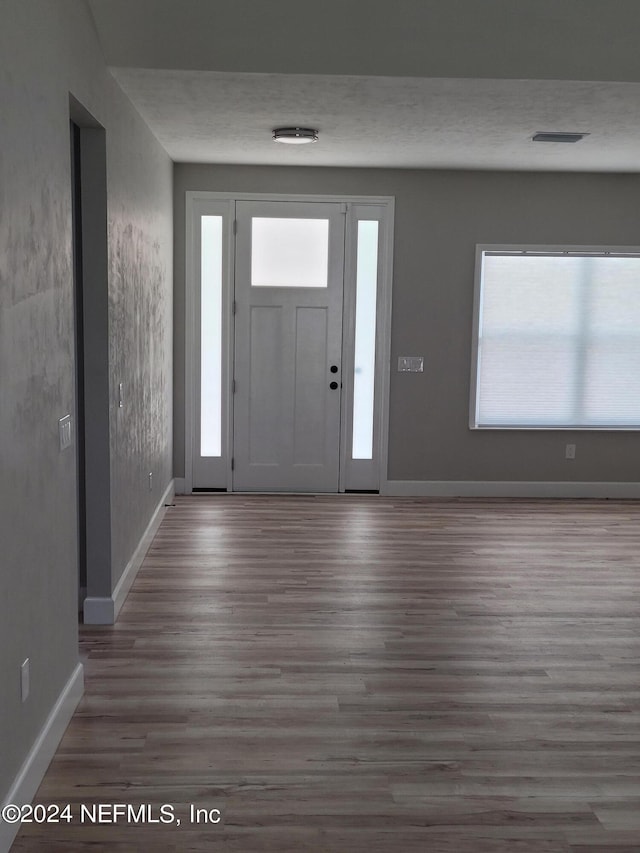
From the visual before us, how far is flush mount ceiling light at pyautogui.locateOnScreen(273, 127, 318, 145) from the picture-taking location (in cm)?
489

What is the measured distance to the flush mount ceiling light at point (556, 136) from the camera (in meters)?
4.89

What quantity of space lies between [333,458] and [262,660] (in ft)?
10.8

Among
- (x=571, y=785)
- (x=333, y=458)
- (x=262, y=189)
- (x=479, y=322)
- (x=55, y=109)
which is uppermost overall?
(x=262, y=189)

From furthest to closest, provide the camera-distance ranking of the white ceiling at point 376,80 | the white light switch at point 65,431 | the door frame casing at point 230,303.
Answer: the door frame casing at point 230,303
the white ceiling at point 376,80
the white light switch at point 65,431

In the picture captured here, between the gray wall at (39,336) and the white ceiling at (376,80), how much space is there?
1.03 ft

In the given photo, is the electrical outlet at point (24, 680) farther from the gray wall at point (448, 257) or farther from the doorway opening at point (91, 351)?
the gray wall at point (448, 257)

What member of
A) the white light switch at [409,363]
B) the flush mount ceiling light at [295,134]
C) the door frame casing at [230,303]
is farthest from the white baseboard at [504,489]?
the flush mount ceiling light at [295,134]

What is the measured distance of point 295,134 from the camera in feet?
16.1

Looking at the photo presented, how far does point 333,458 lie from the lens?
6.67 meters

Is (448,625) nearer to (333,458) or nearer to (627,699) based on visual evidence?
(627,699)

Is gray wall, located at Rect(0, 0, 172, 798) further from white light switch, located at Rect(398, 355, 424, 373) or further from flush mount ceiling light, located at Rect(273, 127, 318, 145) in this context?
white light switch, located at Rect(398, 355, 424, 373)

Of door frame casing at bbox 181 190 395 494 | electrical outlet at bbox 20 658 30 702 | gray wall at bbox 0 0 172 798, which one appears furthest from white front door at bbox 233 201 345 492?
electrical outlet at bbox 20 658 30 702

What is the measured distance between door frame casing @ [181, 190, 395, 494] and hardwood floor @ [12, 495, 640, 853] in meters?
1.38

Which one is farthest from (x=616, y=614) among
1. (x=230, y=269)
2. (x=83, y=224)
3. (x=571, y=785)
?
(x=230, y=269)
